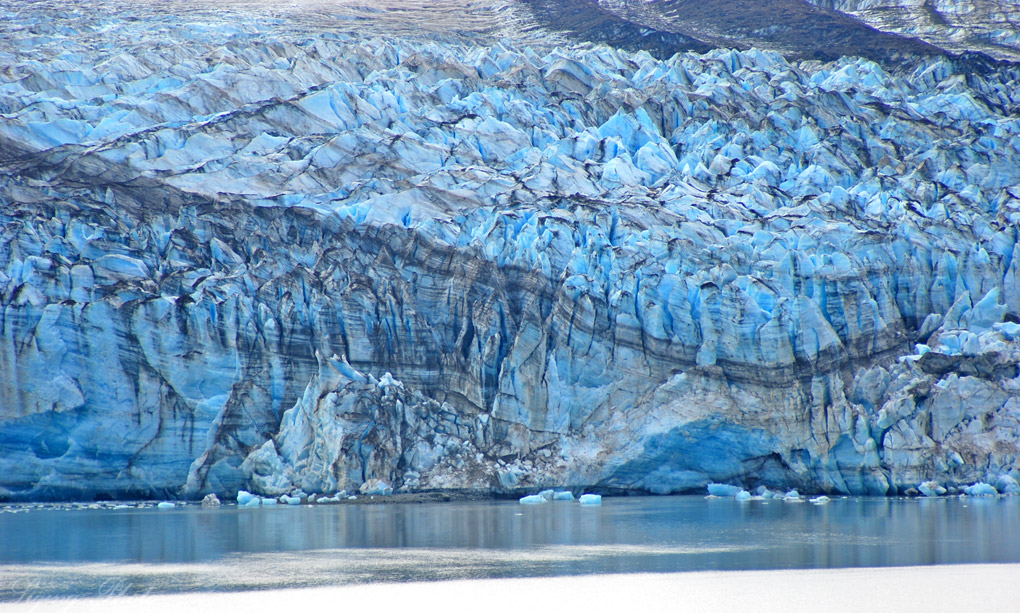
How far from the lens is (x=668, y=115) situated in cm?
2491

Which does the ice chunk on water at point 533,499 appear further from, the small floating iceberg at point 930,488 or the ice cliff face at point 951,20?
the ice cliff face at point 951,20

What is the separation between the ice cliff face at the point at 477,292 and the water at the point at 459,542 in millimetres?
1062

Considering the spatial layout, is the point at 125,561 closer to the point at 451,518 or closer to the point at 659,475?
the point at 451,518

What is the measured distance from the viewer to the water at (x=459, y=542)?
10.7 metres

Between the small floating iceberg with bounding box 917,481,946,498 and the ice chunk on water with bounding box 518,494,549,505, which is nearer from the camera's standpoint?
the small floating iceberg with bounding box 917,481,946,498

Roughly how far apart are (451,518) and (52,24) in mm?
19227

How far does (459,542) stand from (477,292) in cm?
732

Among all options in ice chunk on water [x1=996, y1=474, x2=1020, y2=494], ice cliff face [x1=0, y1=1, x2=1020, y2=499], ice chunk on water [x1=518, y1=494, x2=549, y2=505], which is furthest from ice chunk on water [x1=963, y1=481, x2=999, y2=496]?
ice chunk on water [x1=518, y1=494, x2=549, y2=505]

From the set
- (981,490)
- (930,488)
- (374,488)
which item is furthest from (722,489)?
(374,488)

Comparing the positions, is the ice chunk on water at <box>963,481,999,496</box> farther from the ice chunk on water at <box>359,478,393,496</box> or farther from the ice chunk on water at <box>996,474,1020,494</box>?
the ice chunk on water at <box>359,478,393,496</box>

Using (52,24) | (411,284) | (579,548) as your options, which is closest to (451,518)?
(579,548)

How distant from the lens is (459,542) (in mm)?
13047

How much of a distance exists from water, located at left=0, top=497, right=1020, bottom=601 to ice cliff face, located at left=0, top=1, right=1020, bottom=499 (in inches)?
41.8

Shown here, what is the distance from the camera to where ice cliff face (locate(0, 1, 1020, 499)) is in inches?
686
